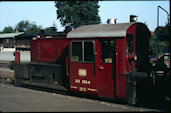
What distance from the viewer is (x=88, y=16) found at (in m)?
53.6

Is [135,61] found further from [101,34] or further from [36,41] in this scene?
[36,41]

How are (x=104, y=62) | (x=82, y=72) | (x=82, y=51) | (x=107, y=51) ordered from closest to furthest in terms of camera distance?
(x=104, y=62) < (x=107, y=51) < (x=82, y=51) < (x=82, y=72)

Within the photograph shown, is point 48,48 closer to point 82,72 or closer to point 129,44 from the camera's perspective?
point 82,72

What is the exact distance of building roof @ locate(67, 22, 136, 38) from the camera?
27.2ft

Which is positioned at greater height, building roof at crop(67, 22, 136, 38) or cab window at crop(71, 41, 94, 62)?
building roof at crop(67, 22, 136, 38)

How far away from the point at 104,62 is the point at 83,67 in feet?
3.49

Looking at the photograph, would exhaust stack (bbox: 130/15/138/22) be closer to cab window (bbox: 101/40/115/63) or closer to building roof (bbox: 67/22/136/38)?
building roof (bbox: 67/22/136/38)

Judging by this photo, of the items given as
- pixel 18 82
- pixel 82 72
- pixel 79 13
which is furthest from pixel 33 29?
pixel 82 72

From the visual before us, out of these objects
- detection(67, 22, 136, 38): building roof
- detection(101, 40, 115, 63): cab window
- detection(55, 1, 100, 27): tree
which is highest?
detection(55, 1, 100, 27): tree

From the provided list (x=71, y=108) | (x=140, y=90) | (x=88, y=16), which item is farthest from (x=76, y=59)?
(x=88, y=16)

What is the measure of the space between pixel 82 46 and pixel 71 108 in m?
2.73

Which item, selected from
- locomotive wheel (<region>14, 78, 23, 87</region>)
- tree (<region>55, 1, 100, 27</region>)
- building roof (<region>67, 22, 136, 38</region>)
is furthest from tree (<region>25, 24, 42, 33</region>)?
building roof (<region>67, 22, 136, 38</region>)

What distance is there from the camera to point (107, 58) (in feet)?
28.7

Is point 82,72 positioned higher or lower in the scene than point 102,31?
lower
